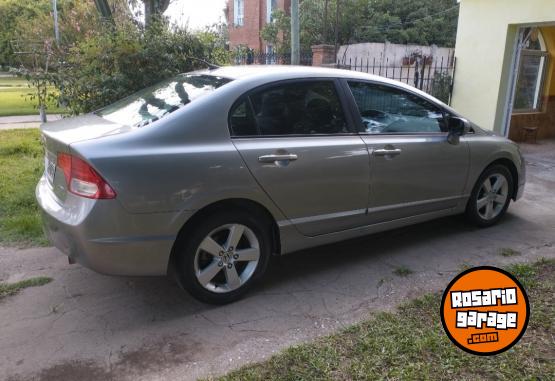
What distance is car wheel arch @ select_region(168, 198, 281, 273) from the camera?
3156mm

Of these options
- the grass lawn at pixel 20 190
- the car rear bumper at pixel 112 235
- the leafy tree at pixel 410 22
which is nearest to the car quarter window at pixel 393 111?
the car rear bumper at pixel 112 235

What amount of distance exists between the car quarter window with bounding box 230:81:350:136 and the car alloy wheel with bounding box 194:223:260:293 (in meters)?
0.71

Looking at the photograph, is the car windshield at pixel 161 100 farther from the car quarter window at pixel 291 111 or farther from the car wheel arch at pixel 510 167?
the car wheel arch at pixel 510 167

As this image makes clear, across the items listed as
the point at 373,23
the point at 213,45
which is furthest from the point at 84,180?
the point at 373,23

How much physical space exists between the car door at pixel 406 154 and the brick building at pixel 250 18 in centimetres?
1968

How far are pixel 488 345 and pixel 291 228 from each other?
5.78 feet

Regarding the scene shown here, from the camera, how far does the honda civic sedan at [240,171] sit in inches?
115

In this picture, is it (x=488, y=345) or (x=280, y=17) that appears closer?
(x=488, y=345)

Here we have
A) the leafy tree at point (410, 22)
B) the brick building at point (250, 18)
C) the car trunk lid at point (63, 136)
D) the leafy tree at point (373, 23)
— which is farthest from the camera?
the brick building at point (250, 18)

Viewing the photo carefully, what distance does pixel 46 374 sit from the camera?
266 centimetres

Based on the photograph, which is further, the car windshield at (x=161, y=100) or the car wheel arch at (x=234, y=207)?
the car windshield at (x=161, y=100)

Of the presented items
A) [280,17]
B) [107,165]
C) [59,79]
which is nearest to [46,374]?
[107,165]

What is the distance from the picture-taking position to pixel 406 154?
4.06 m

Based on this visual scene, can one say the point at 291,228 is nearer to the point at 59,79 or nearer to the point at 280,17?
the point at 59,79
